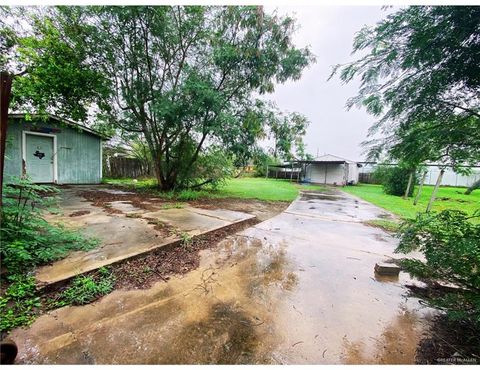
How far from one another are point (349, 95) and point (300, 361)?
2517 millimetres

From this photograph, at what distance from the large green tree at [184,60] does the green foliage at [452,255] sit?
5.46 m

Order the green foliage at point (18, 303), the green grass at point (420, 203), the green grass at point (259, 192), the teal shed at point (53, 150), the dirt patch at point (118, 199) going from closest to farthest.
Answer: the green foliage at point (18, 303)
the dirt patch at point (118, 199)
the green grass at point (420, 203)
the teal shed at point (53, 150)
the green grass at point (259, 192)

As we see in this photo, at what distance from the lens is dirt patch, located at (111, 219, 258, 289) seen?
2268 millimetres

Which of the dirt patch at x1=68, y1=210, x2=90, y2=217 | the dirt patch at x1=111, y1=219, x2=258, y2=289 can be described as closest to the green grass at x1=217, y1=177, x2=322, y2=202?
the dirt patch at x1=68, y1=210, x2=90, y2=217

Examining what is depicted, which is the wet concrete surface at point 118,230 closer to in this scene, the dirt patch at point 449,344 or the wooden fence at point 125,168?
the dirt patch at point 449,344

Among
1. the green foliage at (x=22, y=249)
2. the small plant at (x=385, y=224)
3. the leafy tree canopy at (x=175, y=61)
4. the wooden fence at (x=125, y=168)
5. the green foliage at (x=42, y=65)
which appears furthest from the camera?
the wooden fence at (x=125, y=168)

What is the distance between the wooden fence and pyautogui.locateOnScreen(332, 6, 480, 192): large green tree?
14.3 meters

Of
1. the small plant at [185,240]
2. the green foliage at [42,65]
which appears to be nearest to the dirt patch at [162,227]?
the small plant at [185,240]

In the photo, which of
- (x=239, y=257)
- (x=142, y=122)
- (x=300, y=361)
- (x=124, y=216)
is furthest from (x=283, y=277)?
(x=142, y=122)

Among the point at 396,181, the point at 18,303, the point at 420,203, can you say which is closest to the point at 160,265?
the point at 18,303

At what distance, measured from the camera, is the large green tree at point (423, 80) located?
1712 millimetres

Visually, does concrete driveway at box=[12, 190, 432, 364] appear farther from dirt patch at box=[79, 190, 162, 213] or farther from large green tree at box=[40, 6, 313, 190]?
large green tree at box=[40, 6, 313, 190]

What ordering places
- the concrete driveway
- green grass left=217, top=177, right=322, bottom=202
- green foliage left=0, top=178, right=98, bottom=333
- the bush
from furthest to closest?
the bush < green grass left=217, top=177, right=322, bottom=202 < green foliage left=0, top=178, right=98, bottom=333 < the concrete driveway

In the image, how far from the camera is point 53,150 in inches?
358
